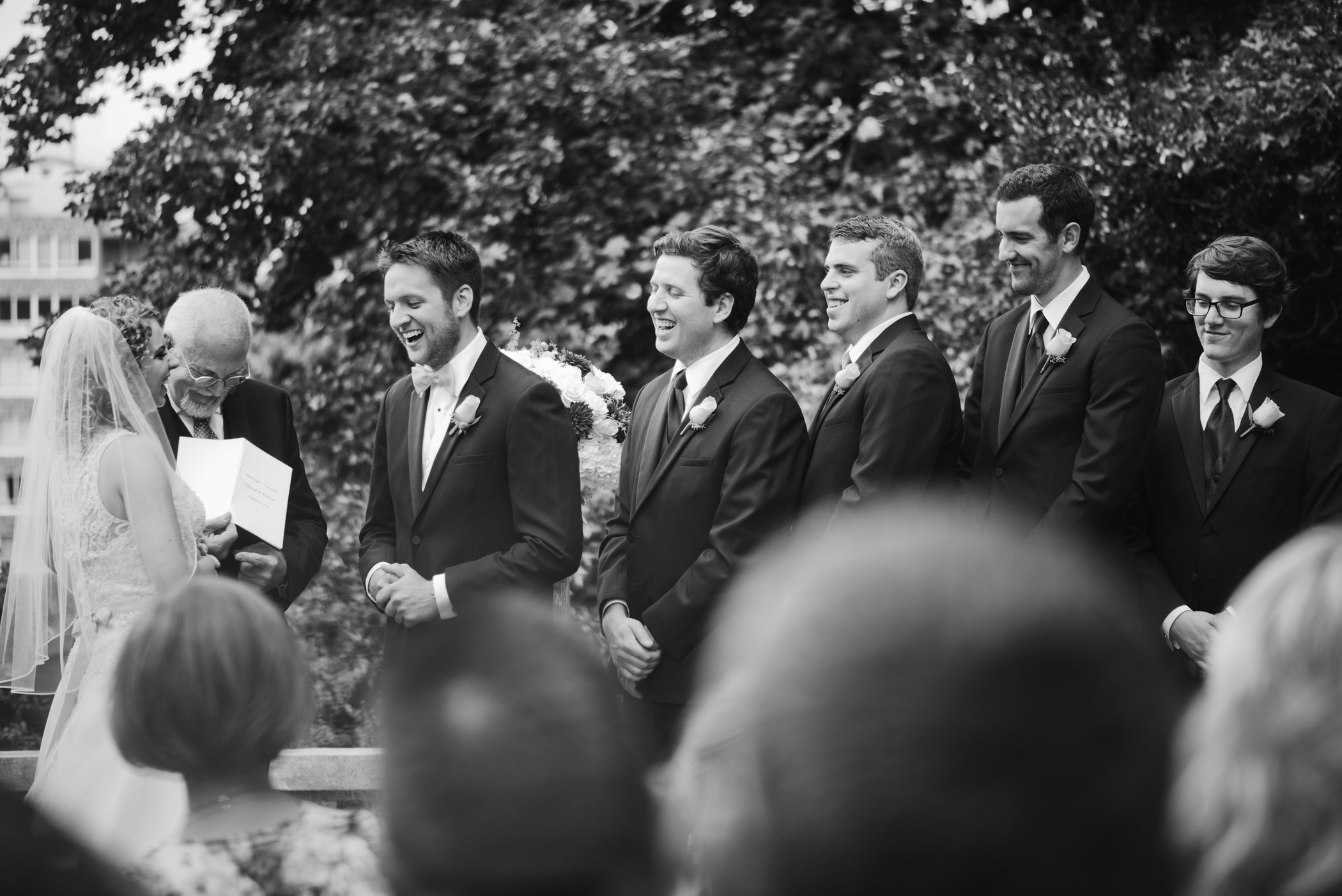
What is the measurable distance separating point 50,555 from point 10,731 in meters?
2.89

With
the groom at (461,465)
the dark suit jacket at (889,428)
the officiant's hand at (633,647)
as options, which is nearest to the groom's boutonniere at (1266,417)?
the dark suit jacket at (889,428)

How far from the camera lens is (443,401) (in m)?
5.12

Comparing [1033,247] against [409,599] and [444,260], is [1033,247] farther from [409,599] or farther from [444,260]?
[409,599]

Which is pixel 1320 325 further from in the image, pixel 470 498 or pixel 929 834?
pixel 929 834

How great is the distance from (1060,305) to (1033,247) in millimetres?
237

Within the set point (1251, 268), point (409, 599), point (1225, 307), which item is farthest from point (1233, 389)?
point (409, 599)

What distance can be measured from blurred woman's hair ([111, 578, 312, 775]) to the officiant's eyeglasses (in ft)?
12.8

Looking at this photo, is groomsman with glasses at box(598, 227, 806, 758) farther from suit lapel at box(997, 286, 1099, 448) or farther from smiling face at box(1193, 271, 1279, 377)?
smiling face at box(1193, 271, 1279, 377)

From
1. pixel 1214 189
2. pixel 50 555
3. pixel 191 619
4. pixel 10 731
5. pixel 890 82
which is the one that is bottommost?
pixel 10 731

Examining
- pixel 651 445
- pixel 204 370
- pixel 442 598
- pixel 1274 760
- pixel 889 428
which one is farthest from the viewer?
pixel 204 370

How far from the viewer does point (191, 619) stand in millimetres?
2275

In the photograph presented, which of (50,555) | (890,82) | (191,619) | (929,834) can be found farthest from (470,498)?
(890,82)

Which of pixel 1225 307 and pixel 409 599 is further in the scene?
pixel 1225 307

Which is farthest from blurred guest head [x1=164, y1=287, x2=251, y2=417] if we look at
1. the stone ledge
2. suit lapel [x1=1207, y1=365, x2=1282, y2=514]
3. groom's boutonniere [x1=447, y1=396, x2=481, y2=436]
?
suit lapel [x1=1207, y1=365, x2=1282, y2=514]
